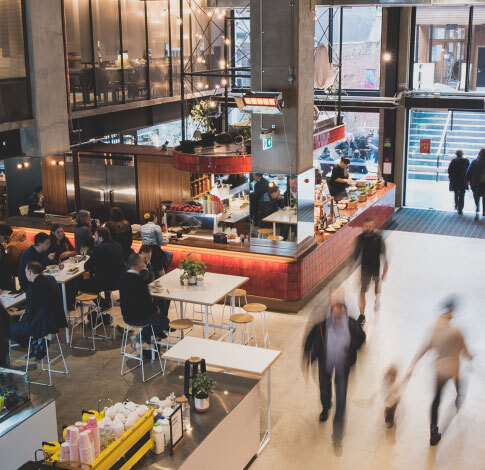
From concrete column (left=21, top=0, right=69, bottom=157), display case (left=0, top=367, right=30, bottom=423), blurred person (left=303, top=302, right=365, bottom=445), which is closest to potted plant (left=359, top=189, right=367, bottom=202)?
concrete column (left=21, top=0, right=69, bottom=157)

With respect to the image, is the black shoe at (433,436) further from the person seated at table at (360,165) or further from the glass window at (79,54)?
the person seated at table at (360,165)

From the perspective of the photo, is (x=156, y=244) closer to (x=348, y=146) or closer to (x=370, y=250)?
(x=370, y=250)

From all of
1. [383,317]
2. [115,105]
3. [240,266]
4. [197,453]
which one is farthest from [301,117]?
[197,453]

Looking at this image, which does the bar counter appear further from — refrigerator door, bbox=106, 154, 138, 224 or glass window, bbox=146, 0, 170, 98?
glass window, bbox=146, 0, 170, 98

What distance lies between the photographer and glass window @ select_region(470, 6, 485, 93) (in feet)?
49.9

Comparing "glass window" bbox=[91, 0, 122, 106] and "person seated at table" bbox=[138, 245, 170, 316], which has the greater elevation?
"glass window" bbox=[91, 0, 122, 106]

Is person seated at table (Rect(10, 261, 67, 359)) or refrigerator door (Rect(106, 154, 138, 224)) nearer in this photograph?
person seated at table (Rect(10, 261, 67, 359))

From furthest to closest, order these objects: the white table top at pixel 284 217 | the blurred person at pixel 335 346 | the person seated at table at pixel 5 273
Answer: the white table top at pixel 284 217 < the person seated at table at pixel 5 273 < the blurred person at pixel 335 346

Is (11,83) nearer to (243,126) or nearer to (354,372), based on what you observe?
(243,126)

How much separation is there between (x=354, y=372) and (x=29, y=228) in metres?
6.53

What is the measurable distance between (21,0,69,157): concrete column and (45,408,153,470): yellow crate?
21.8 feet

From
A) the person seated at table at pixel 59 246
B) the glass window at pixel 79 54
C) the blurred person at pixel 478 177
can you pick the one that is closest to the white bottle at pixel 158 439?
the person seated at table at pixel 59 246

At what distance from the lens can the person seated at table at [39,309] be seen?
25.3ft

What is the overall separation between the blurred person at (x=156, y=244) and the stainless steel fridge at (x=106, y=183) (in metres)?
3.35
